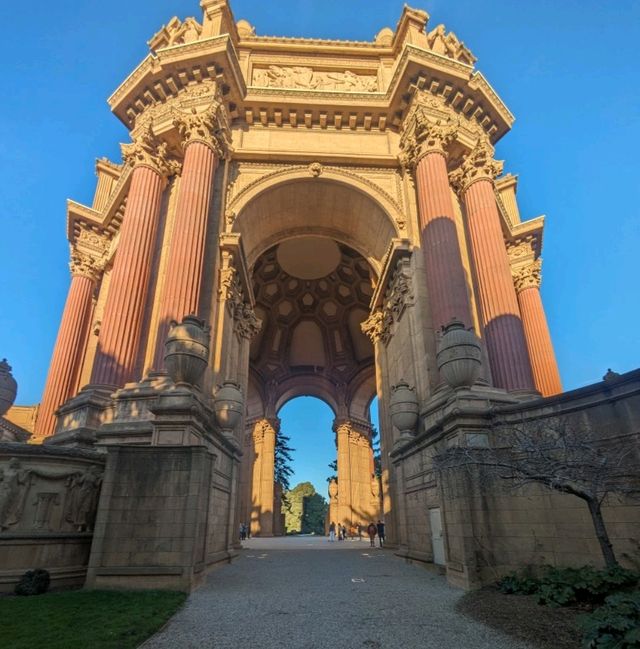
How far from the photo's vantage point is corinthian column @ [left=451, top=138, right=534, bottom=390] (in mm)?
15961

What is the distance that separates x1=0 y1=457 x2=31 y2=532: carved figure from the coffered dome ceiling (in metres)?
31.6

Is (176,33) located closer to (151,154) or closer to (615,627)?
(151,154)

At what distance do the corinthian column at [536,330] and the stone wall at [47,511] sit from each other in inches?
834

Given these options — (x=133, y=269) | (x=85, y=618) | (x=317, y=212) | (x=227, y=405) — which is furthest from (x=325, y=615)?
(x=317, y=212)

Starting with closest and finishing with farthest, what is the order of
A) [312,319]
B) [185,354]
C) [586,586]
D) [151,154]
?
[586,586] < [185,354] < [151,154] < [312,319]

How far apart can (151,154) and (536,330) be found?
22.7 metres

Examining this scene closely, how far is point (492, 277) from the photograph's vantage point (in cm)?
1705

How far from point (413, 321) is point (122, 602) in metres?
13.6

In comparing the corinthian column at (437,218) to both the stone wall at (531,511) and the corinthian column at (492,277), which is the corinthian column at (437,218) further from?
the stone wall at (531,511)

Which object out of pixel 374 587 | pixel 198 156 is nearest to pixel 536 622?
pixel 374 587

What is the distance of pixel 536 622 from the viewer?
582 cm

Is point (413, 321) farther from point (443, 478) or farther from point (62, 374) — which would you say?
point (62, 374)

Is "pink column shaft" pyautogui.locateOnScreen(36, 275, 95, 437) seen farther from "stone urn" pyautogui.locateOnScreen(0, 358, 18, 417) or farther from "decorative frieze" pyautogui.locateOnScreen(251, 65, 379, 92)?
"decorative frieze" pyautogui.locateOnScreen(251, 65, 379, 92)

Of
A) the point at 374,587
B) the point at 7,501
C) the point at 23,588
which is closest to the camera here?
the point at 23,588
